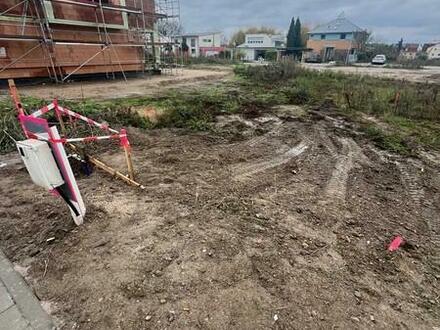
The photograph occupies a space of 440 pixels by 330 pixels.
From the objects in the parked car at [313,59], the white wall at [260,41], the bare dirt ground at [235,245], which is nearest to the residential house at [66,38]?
the bare dirt ground at [235,245]

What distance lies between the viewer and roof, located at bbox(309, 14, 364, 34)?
1586 inches

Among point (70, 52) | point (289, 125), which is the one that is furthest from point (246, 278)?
point (70, 52)

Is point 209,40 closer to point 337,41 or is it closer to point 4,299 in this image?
point 337,41

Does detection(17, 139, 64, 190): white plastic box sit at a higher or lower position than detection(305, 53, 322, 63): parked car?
higher

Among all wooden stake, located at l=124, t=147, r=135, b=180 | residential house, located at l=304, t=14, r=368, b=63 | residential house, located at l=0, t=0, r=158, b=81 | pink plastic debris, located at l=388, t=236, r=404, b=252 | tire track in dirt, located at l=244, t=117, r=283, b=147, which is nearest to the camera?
pink plastic debris, located at l=388, t=236, r=404, b=252

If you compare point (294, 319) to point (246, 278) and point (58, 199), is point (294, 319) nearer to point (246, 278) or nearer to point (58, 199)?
point (246, 278)

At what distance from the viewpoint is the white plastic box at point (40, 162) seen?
240 cm

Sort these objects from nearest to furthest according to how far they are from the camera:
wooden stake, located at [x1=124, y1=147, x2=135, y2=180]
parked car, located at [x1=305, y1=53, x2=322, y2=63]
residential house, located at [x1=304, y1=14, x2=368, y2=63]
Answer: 1. wooden stake, located at [x1=124, y1=147, x2=135, y2=180]
2. parked car, located at [x1=305, y1=53, x2=322, y2=63]
3. residential house, located at [x1=304, y1=14, x2=368, y2=63]

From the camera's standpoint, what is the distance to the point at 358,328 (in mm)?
1971

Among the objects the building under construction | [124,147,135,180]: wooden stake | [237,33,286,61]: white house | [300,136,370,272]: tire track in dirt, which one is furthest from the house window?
[237,33,286,61]: white house

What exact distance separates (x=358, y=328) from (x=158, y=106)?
7.13 meters

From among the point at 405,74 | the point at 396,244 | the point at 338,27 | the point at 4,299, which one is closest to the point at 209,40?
the point at 338,27

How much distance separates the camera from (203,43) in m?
52.7

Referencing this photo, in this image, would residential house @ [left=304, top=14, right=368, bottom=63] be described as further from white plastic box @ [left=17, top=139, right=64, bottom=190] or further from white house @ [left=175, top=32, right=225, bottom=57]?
white plastic box @ [left=17, top=139, right=64, bottom=190]
